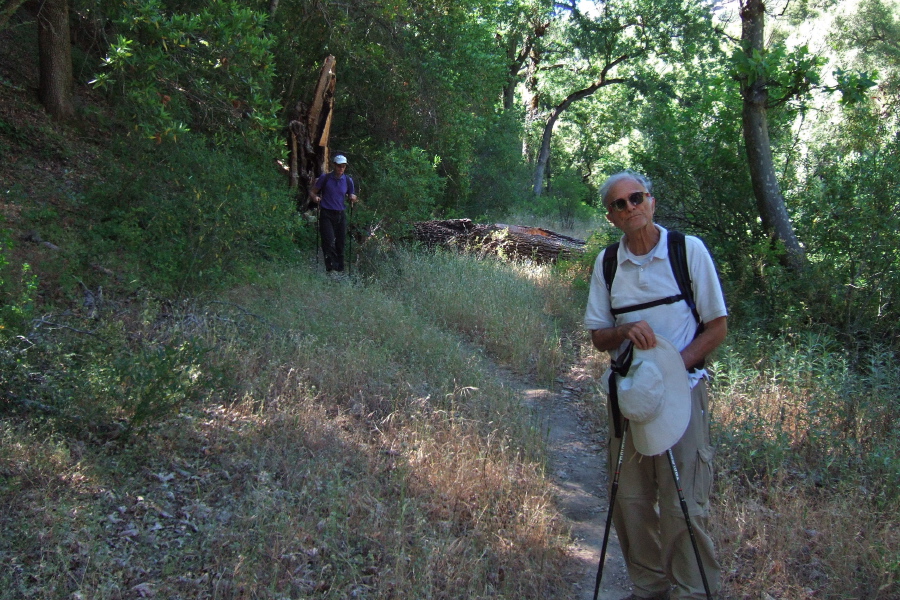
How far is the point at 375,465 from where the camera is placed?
4.77m

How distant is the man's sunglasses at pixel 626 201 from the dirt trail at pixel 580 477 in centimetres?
203

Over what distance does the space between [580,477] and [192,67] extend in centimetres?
582

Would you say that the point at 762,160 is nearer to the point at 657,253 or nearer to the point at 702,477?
the point at 657,253

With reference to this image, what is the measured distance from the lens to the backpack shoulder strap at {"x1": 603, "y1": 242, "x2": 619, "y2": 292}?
3522 mm

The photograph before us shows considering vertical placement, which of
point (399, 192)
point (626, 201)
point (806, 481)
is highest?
point (626, 201)

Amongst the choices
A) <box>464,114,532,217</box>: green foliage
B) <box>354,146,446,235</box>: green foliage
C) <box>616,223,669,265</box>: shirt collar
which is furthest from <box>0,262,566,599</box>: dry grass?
<box>464,114,532,217</box>: green foliage

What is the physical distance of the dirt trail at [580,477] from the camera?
408 cm

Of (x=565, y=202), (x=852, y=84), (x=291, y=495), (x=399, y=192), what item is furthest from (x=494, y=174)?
(x=291, y=495)

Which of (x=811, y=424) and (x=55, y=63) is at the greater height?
(x=55, y=63)

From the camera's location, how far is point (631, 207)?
337 centimetres

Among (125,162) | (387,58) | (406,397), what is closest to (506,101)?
(387,58)

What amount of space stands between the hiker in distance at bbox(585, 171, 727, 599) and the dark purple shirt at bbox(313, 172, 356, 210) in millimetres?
8649

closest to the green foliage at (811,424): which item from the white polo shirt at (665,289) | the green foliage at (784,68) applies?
the white polo shirt at (665,289)

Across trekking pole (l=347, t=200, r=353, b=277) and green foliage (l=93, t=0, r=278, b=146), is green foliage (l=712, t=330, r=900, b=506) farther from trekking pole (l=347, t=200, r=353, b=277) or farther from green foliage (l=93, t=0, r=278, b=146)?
Answer: trekking pole (l=347, t=200, r=353, b=277)
